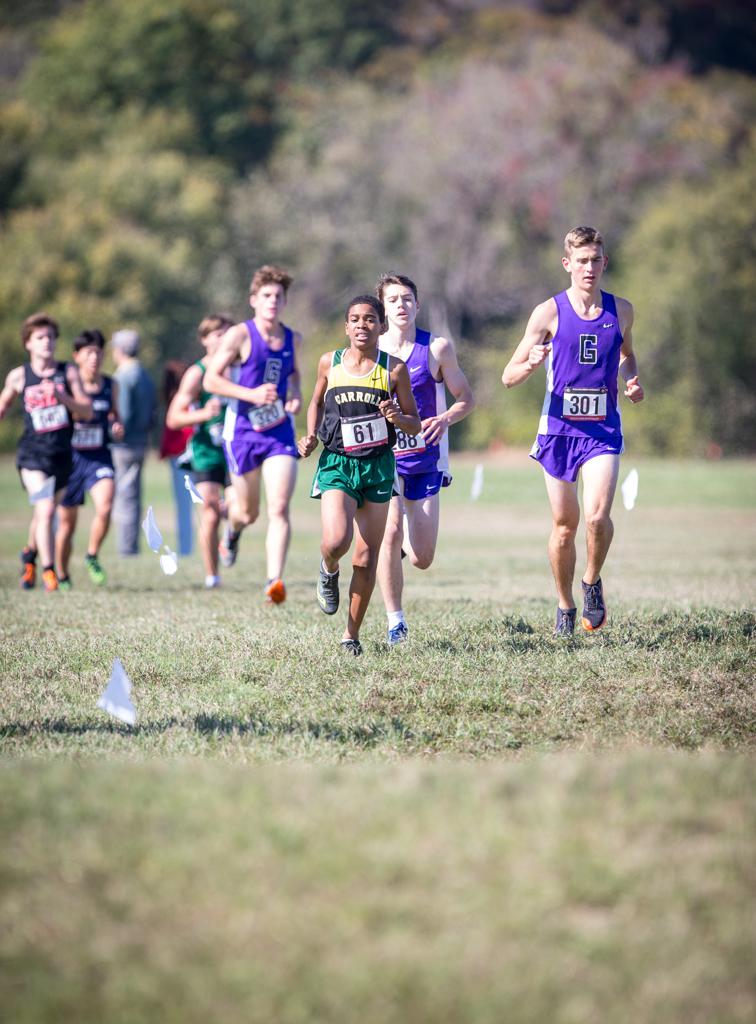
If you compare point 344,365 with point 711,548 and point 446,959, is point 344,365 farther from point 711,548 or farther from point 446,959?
point 711,548

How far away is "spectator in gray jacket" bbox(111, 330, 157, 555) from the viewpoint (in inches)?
687

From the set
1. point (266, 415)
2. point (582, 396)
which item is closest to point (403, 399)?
point (582, 396)

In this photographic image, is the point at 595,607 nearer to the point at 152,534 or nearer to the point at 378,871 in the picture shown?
the point at 152,534

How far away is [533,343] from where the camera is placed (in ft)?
29.7

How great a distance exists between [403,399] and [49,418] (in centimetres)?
565

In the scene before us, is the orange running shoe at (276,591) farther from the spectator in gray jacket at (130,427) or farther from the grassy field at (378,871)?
the spectator in gray jacket at (130,427)

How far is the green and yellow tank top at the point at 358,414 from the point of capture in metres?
8.46

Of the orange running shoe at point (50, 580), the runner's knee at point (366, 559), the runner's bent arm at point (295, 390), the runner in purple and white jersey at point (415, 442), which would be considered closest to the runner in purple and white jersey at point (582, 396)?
the runner in purple and white jersey at point (415, 442)

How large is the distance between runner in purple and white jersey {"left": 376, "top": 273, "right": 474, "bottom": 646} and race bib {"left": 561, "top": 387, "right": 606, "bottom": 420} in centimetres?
76

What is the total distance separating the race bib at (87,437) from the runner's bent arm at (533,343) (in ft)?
21.0

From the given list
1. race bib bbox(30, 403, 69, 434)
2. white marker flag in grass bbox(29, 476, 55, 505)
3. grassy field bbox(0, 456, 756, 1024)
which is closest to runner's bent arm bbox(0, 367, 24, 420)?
race bib bbox(30, 403, 69, 434)

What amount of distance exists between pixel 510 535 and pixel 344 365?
1657 cm

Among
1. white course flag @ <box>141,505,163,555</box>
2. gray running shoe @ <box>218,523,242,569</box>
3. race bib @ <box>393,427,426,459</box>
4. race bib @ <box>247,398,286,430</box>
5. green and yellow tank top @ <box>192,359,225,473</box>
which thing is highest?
race bib @ <box>247,398,286,430</box>

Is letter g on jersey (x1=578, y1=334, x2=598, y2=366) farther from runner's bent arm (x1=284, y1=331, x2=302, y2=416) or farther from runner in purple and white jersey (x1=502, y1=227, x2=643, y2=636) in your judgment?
runner's bent arm (x1=284, y1=331, x2=302, y2=416)
